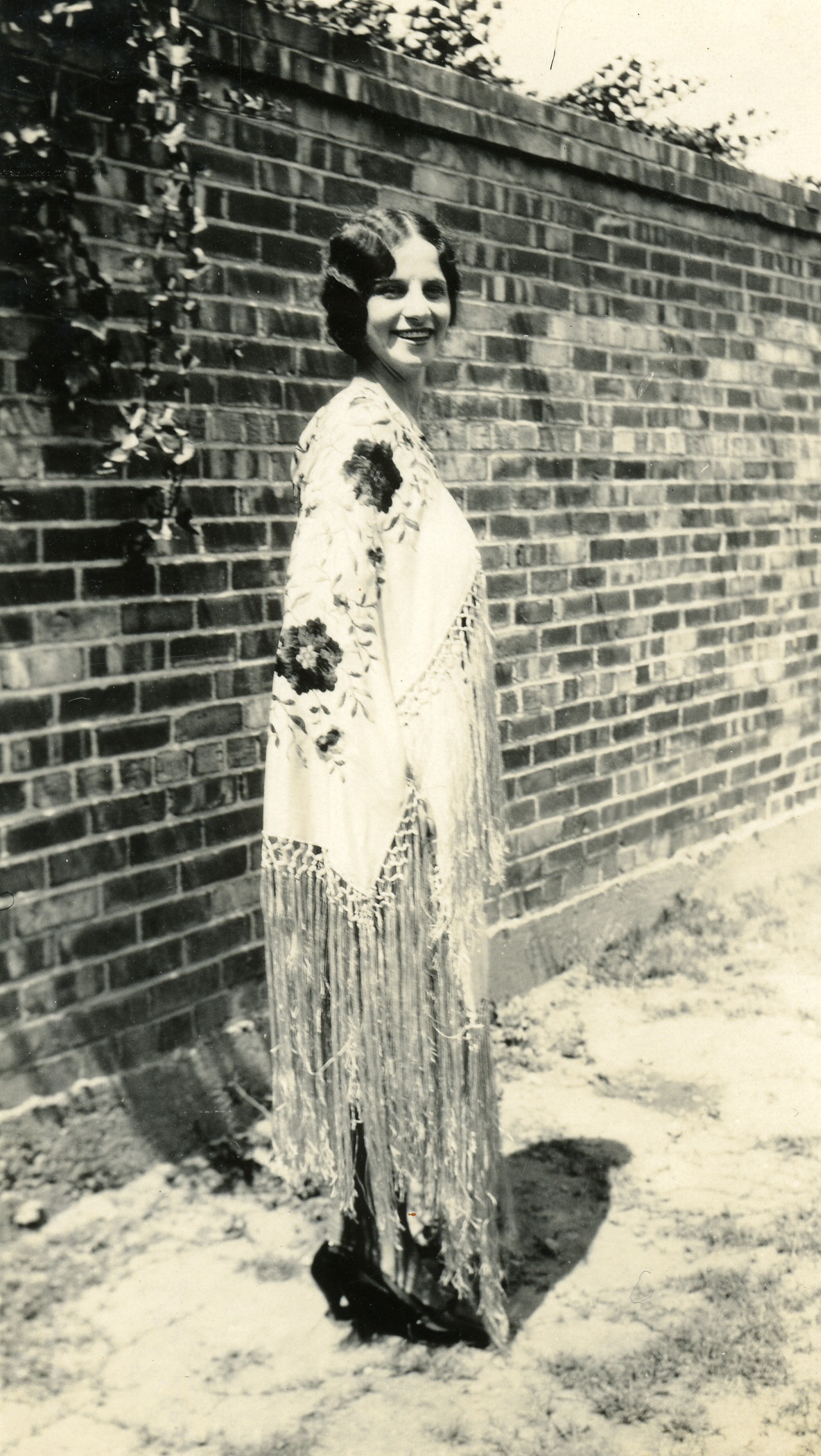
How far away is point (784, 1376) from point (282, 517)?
7.76ft

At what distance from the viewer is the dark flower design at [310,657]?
2184mm

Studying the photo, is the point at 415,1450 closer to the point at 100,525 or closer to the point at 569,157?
the point at 100,525

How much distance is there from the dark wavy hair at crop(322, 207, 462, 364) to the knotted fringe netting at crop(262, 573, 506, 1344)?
576 millimetres

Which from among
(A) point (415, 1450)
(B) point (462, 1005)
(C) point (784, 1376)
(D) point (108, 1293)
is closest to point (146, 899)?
(D) point (108, 1293)

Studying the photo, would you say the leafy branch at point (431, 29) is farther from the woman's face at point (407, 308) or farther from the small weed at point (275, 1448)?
the small weed at point (275, 1448)

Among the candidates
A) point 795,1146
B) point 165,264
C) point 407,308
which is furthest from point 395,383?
point 795,1146

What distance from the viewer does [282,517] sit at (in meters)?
3.38

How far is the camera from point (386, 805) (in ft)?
7.24

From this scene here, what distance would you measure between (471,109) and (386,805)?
2.70 m

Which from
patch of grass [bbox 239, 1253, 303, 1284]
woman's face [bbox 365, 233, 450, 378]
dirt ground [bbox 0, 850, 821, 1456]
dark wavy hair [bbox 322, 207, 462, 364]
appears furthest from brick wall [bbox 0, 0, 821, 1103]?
woman's face [bbox 365, 233, 450, 378]

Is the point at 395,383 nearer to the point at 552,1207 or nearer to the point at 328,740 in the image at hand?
the point at 328,740

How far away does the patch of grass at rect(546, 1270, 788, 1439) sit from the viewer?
2.36m

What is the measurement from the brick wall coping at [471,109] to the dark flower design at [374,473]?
4.90ft

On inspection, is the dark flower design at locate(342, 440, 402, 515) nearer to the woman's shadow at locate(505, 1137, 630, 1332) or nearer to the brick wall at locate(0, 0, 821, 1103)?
the brick wall at locate(0, 0, 821, 1103)
